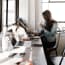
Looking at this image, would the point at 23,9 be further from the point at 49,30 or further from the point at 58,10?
the point at 58,10

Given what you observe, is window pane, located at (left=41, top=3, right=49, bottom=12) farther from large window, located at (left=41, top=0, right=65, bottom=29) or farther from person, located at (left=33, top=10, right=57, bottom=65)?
person, located at (left=33, top=10, right=57, bottom=65)

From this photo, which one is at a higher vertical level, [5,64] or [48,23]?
[48,23]

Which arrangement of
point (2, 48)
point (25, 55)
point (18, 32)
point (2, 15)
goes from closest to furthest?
point (25, 55) → point (2, 48) → point (2, 15) → point (18, 32)

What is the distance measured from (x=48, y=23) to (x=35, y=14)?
1.45ft

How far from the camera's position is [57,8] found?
331 centimetres

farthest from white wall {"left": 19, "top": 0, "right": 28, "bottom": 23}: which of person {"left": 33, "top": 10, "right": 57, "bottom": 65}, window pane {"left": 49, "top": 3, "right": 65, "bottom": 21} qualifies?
window pane {"left": 49, "top": 3, "right": 65, "bottom": 21}

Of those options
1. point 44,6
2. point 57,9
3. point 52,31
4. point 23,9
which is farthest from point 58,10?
point 23,9

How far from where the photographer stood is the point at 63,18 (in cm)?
331

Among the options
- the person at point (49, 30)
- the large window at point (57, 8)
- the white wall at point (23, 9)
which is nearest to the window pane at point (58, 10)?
the large window at point (57, 8)

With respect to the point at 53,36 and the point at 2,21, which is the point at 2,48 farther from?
the point at 53,36

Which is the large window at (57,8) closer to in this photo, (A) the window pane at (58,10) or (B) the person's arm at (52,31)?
(A) the window pane at (58,10)

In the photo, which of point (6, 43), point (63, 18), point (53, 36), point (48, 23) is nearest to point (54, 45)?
point (53, 36)

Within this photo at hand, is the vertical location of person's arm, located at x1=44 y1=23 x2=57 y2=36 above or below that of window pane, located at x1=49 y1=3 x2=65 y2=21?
below

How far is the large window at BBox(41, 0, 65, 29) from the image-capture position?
3.28 meters
